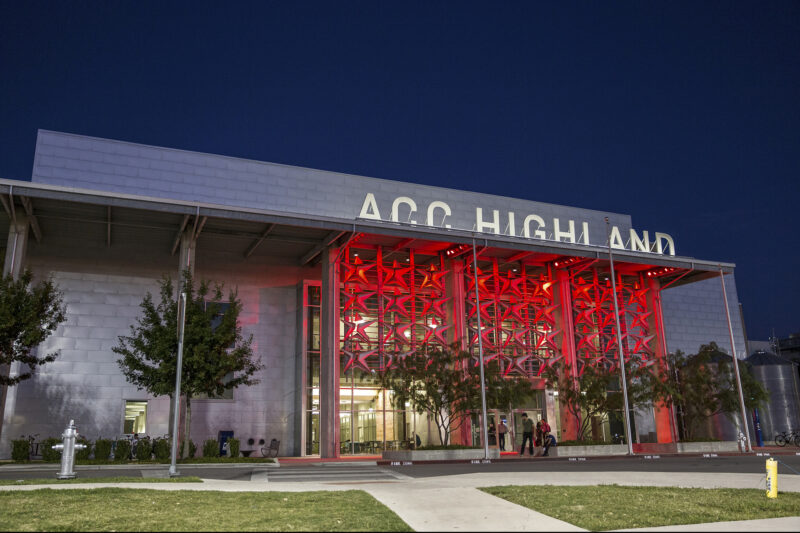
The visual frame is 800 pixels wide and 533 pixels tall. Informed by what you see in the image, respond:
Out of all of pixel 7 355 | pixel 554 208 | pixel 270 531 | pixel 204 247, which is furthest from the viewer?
pixel 554 208

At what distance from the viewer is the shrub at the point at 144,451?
26.6m

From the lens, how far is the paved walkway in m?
8.25

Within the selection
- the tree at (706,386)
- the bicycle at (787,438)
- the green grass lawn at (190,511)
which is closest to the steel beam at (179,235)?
the green grass lawn at (190,511)

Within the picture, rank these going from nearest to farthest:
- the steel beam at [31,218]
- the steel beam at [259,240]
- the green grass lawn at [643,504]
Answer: the green grass lawn at [643,504]
the steel beam at [31,218]
the steel beam at [259,240]

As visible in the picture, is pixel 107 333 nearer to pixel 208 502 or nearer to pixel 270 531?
pixel 208 502

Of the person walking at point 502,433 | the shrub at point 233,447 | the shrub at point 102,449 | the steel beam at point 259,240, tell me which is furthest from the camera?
the person walking at point 502,433

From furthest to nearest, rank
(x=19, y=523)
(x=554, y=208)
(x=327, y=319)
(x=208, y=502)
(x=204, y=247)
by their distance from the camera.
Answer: (x=554, y=208) → (x=204, y=247) → (x=327, y=319) → (x=208, y=502) → (x=19, y=523)

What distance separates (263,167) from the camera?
40.2 metres

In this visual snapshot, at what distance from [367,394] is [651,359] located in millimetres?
18541

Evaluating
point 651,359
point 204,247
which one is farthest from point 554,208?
point 204,247

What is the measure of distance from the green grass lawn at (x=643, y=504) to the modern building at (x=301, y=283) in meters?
19.6

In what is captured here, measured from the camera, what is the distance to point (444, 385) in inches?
1235

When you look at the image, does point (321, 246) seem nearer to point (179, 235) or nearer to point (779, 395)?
point (179, 235)

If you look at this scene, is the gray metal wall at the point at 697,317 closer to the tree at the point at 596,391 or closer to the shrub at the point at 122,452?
the tree at the point at 596,391
